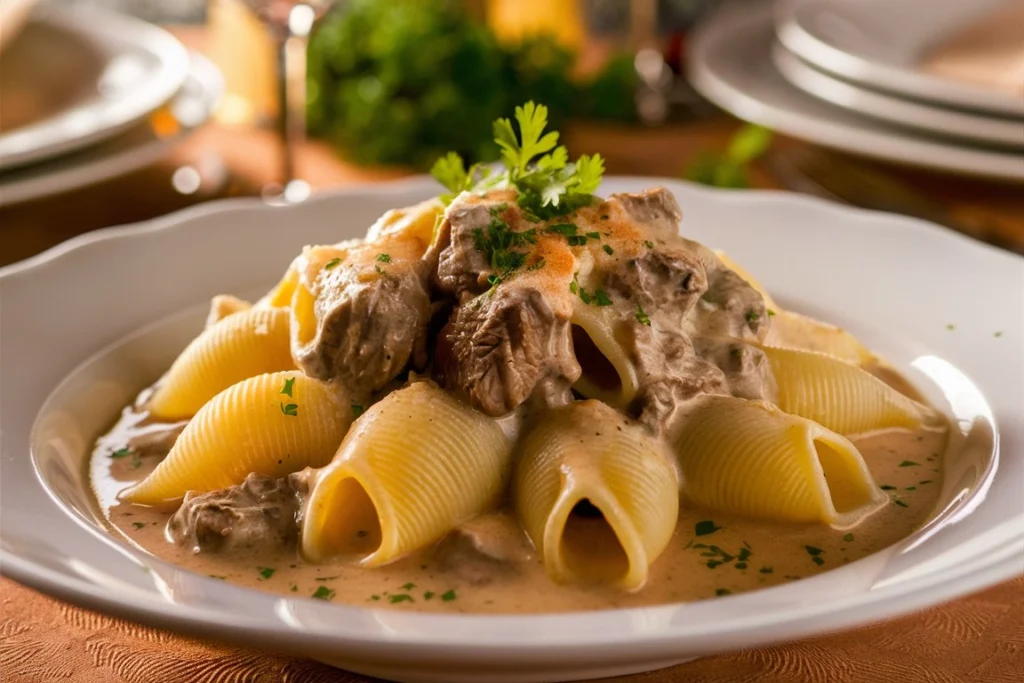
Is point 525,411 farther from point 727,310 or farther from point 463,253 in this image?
point 727,310

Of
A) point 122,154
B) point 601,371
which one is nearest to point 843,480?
point 601,371

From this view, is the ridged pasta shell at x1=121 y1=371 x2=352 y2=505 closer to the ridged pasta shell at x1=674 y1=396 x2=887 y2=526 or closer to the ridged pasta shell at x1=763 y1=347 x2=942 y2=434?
the ridged pasta shell at x1=674 y1=396 x2=887 y2=526

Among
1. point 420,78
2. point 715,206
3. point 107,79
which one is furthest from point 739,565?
point 107,79

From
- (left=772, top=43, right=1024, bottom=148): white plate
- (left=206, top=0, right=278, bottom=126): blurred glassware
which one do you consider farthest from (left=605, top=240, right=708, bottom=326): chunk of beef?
(left=206, top=0, right=278, bottom=126): blurred glassware

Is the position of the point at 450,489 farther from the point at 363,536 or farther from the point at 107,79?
the point at 107,79

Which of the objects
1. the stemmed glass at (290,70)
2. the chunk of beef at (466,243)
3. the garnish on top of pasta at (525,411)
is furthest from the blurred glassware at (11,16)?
the chunk of beef at (466,243)

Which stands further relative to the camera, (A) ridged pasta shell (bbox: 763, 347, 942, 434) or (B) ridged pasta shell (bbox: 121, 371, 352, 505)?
(A) ridged pasta shell (bbox: 763, 347, 942, 434)

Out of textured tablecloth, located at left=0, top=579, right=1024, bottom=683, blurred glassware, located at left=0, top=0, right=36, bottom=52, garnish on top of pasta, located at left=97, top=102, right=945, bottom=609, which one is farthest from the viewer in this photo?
blurred glassware, located at left=0, top=0, right=36, bottom=52
